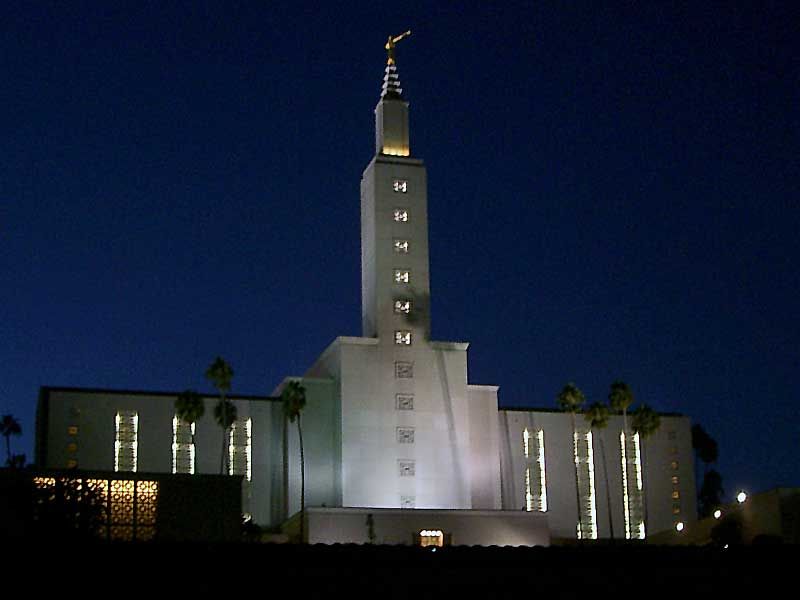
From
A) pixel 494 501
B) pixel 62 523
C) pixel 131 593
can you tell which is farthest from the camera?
pixel 494 501

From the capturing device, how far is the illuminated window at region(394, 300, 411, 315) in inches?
2852

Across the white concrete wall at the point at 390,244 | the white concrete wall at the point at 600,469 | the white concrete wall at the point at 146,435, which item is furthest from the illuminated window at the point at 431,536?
the white concrete wall at the point at 390,244

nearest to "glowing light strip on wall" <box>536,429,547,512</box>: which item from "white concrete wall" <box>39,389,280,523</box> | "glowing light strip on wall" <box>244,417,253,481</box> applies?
"white concrete wall" <box>39,389,280,523</box>

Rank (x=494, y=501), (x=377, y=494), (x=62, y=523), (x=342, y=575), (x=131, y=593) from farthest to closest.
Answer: (x=494, y=501)
(x=377, y=494)
(x=62, y=523)
(x=342, y=575)
(x=131, y=593)

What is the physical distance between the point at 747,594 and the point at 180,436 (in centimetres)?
3907

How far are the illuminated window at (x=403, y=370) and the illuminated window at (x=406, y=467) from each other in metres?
4.20

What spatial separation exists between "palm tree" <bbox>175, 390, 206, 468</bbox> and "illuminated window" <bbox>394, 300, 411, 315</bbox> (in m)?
10.8

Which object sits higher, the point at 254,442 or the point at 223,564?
the point at 254,442

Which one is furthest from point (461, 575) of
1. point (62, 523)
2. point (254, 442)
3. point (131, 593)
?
point (254, 442)

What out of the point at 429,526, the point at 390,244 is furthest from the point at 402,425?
the point at 390,244

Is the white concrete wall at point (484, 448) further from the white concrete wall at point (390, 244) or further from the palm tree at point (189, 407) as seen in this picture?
the palm tree at point (189, 407)

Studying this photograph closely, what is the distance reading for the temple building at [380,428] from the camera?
70.0 meters

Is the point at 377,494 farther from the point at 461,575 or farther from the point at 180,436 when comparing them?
the point at 461,575

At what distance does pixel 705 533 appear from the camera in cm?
7025
